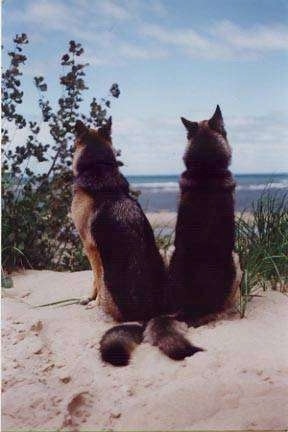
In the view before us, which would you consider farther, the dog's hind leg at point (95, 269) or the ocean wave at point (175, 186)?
the ocean wave at point (175, 186)

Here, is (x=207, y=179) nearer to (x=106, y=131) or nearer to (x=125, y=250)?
(x=125, y=250)

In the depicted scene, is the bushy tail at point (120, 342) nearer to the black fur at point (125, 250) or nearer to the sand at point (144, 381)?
the sand at point (144, 381)

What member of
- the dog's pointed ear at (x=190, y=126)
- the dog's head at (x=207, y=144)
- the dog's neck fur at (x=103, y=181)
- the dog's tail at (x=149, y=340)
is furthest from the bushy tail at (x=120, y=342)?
the dog's pointed ear at (x=190, y=126)

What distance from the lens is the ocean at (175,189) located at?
16.4ft

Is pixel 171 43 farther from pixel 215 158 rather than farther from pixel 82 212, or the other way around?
pixel 82 212

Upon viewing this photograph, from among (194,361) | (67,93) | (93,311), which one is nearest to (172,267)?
(93,311)

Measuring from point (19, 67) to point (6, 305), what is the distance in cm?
198

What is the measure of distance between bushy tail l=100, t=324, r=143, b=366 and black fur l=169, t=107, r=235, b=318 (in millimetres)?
432

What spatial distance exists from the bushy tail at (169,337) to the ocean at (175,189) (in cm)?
91

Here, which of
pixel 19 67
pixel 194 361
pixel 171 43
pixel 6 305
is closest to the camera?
pixel 194 361

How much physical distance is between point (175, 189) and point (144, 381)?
5.59 ft

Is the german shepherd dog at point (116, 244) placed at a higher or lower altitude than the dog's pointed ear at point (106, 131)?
lower

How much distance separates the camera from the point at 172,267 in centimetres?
428

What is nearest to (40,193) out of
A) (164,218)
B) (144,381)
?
(164,218)
